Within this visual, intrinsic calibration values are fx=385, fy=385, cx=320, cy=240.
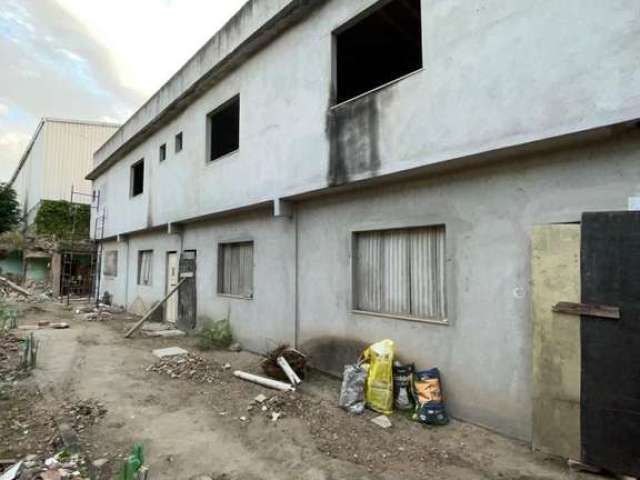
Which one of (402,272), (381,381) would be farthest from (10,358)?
(402,272)

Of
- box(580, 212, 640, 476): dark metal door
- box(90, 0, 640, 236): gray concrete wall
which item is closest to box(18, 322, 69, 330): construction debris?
box(90, 0, 640, 236): gray concrete wall

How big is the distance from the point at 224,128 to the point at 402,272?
7582 mm

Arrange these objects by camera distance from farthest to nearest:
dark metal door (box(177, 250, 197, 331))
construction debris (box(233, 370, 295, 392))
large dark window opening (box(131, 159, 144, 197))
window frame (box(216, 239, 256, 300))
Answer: large dark window opening (box(131, 159, 144, 197)) < dark metal door (box(177, 250, 197, 331)) < window frame (box(216, 239, 256, 300)) < construction debris (box(233, 370, 295, 392))

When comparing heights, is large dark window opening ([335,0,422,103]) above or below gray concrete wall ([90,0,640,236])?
above

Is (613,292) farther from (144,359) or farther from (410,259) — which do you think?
(144,359)

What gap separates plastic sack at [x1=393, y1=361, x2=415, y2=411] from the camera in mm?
4840

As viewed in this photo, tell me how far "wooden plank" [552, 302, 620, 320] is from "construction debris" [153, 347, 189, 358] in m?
6.84

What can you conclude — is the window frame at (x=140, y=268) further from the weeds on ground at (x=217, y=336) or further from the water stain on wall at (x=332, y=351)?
the water stain on wall at (x=332, y=351)

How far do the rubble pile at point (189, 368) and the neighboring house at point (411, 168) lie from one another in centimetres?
121

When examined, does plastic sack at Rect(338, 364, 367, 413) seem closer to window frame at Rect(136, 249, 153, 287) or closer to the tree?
window frame at Rect(136, 249, 153, 287)

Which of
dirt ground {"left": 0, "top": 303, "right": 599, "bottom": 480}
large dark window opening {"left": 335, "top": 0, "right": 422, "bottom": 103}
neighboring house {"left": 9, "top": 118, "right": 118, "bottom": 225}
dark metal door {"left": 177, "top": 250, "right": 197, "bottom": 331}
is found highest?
neighboring house {"left": 9, "top": 118, "right": 118, "bottom": 225}

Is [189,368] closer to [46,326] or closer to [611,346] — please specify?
[611,346]

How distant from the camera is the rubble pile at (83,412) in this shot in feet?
14.8

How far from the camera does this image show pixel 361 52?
7.63 m
